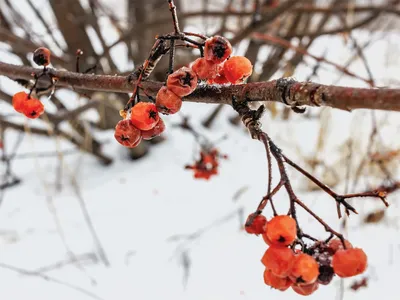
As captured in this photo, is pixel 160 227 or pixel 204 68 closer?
pixel 204 68

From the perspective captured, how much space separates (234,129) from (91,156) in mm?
1151

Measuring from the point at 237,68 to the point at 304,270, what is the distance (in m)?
0.37

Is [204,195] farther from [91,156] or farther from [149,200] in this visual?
[91,156]

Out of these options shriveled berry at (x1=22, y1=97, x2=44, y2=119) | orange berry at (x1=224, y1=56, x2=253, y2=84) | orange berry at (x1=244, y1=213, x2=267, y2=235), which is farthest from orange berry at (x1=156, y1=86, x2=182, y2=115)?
shriveled berry at (x1=22, y1=97, x2=44, y2=119)

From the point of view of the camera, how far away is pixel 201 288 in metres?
1.83

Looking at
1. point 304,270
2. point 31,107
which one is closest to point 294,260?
point 304,270

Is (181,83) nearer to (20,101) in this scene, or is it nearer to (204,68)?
(204,68)

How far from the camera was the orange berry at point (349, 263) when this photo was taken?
0.65m

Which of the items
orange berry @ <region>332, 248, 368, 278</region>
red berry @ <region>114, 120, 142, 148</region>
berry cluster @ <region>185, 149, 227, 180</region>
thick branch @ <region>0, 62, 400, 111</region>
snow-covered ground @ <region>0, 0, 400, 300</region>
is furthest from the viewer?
snow-covered ground @ <region>0, 0, 400, 300</region>

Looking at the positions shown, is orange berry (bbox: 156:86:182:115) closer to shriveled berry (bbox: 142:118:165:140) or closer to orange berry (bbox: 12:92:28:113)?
shriveled berry (bbox: 142:118:165:140)

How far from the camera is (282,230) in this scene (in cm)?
64

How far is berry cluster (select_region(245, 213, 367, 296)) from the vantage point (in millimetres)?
646

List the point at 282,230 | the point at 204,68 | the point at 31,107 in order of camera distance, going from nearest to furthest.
A: the point at 282,230, the point at 204,68, the point at 31,107

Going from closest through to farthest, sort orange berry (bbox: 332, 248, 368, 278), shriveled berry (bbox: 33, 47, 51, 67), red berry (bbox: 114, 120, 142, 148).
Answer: orange berry (bbox: 332, 248, 368, 278), red berry (bbox: 114, 120, 142, 148), shriveled berry (bbox: 33, 47, 51, 67)
